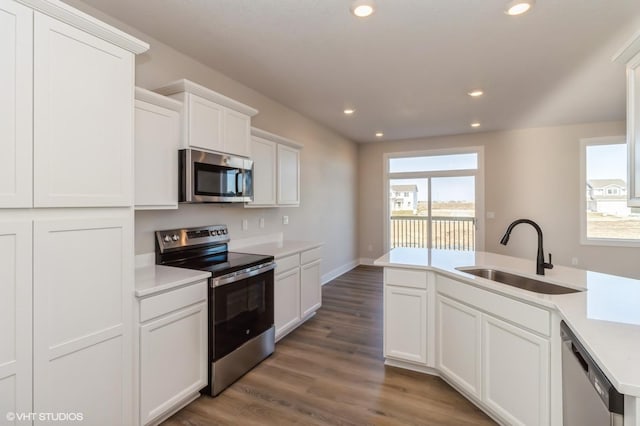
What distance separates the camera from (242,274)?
2484mm

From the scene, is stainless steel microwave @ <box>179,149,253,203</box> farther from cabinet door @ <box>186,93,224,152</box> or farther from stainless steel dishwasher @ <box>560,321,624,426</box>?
stainless steel dishwasher @ <box>560,321,624,426</box>

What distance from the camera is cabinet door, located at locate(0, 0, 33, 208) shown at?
130cm

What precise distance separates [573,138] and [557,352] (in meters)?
5.25

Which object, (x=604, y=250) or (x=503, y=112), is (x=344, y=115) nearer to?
(x=503, y=112)

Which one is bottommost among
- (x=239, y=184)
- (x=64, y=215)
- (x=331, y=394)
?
(x=331, y=394)

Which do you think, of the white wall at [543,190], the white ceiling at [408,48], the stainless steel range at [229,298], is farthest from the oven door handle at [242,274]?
the white wall at [543,190]

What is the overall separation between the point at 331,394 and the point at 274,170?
232 centimetres

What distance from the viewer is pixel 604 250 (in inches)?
205

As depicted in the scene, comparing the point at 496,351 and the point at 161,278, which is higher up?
the point at 161,278

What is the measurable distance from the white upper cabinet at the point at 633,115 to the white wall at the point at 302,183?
10.1ft

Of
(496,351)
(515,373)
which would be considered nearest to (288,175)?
(496,351)

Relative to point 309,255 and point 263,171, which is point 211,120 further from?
point 309,255

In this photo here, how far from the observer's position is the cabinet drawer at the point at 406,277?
99.7 inches

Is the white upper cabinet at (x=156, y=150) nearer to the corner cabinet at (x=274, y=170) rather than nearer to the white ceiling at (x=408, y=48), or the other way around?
the white ceiling at (x=408, y=48)
